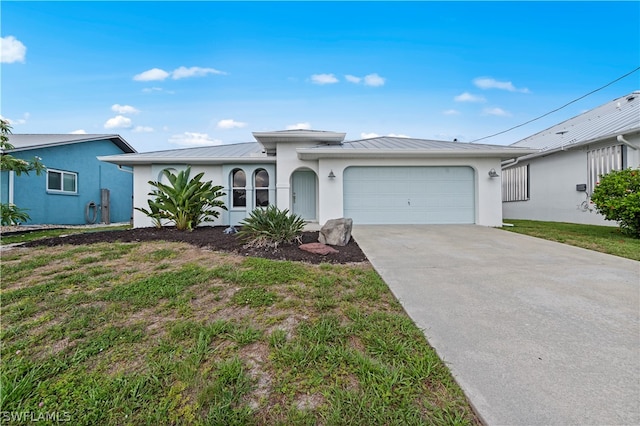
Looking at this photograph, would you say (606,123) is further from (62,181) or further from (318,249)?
(62,181)

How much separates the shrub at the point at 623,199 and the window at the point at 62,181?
65.3 ft

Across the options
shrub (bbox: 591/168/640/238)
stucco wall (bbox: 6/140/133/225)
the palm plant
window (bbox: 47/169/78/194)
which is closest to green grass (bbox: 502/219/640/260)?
shrub (bbox: 591/168/640/238)

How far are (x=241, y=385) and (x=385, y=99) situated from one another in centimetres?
1416

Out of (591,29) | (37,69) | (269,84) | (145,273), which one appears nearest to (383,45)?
(269,84)

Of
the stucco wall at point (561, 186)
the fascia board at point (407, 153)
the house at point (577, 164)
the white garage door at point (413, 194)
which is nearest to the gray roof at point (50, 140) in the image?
the fascia board at point (407, 153)

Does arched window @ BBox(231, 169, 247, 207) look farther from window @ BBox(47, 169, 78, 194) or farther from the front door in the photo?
window @ BBox(47, 169, 78, 194)

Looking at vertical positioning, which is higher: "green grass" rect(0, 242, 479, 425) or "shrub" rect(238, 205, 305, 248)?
"shrub" rect(238, 205, 305, 248)

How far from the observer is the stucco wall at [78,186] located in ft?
36.1

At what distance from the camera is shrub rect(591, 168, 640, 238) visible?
259 inches

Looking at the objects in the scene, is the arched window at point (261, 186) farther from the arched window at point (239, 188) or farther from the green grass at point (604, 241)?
the green grass at point (604, 241)

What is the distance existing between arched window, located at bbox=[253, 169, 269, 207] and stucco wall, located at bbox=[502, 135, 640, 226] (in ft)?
39.4

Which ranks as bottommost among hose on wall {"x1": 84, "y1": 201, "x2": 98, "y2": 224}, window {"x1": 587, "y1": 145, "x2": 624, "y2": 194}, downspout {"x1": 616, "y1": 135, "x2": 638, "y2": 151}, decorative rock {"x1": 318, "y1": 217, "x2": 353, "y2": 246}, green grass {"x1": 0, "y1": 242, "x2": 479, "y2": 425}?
green grass {"x1": 0, "y1": 242, "x2": 479, "y2": 425}

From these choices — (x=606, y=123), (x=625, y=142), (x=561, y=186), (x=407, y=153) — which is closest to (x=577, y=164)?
(x=561, y=186)

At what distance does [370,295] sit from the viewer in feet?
9.97
